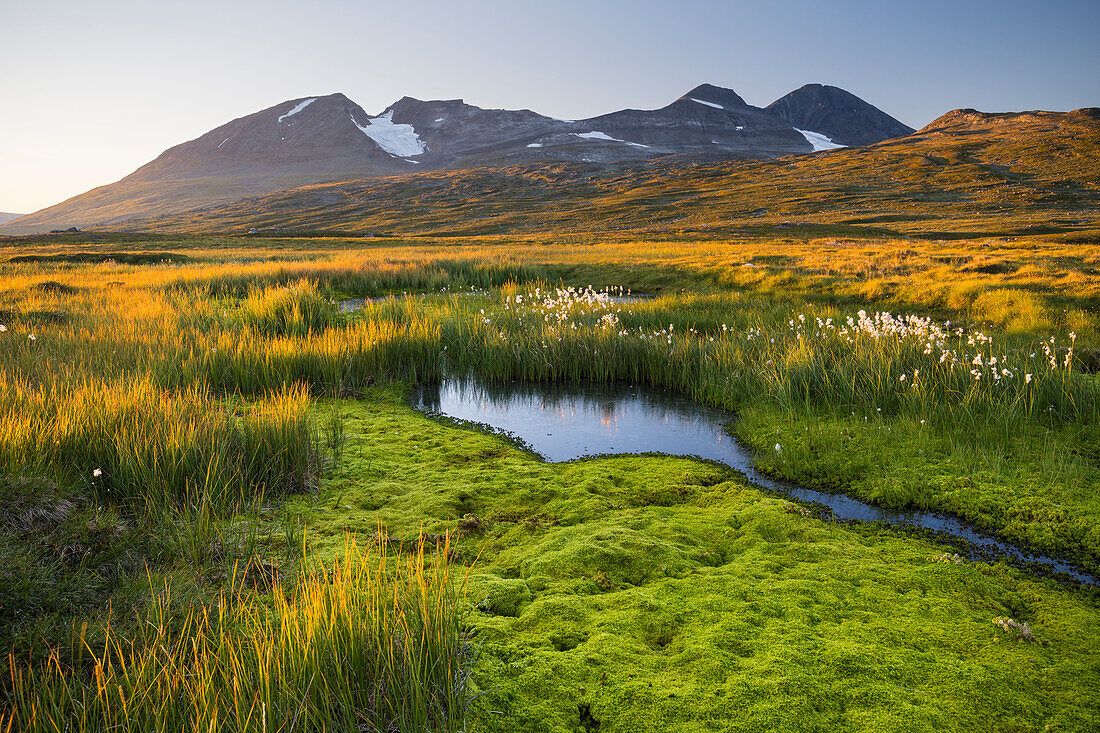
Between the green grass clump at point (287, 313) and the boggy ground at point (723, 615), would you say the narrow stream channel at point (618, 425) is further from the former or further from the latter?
the green grass clump at point (287, 313)

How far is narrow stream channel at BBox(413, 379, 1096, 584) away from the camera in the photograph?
18.4 ft

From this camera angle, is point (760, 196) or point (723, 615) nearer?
point (723, 615)

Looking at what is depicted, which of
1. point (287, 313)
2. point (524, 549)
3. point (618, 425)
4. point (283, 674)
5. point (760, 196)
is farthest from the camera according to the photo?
point (760, 196)

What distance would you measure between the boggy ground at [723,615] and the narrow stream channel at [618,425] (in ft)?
2.26

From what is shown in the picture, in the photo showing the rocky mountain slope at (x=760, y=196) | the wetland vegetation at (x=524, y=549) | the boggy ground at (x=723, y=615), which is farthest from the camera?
the rocky mountain slope at (x=760, y=196)

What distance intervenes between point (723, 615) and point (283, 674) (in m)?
2.48

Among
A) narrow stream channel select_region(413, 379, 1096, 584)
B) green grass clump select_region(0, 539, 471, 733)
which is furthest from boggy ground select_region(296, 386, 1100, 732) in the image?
narrow stream channel select_region(413, 379, 1096, 584)

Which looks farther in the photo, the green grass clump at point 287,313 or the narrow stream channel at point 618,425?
the green grass clump at point 287,313

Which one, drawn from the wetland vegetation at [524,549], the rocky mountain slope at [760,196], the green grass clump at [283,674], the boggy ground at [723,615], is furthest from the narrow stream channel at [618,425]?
the rocky mountain slope at [760,196]

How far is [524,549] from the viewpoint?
15.0 feet

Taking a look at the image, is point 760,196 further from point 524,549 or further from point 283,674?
point 283,674

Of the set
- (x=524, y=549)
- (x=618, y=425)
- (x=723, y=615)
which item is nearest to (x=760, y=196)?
(x=618, y=425)

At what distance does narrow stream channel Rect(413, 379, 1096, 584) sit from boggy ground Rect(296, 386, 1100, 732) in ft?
2.26

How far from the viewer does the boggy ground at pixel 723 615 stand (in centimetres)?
283
